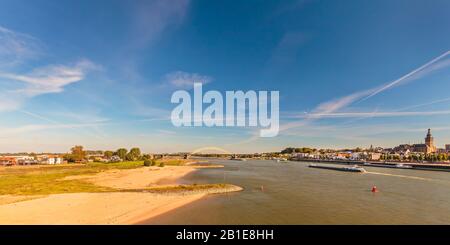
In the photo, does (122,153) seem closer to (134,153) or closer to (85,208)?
(134,153)

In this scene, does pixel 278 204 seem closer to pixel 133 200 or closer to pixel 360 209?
pixel 360 209

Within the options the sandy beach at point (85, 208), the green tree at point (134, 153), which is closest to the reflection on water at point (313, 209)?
the sandy beach at point (85, 208)

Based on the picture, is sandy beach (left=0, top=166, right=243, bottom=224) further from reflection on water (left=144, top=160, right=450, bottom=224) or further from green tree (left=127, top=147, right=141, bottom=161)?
green tree (left=127, top=147, right=141, bottom=161)

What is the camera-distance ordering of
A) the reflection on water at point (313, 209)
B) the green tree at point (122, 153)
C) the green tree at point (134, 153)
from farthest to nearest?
the green tree at point (122, 153) < the green tree at point (134, 153) < the reflection on water at point (313, 209)

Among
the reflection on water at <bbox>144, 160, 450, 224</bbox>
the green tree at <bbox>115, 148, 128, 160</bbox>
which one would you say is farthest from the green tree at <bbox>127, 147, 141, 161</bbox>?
the reflection on water at <bbox>144, 160, 450, 224</bbox>

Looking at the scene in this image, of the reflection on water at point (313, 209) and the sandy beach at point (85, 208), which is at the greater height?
the sandy beach at point (85, 208)

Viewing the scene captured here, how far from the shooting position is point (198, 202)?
1382 inches

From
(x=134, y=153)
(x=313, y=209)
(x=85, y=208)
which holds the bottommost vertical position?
(x=313, y=209)

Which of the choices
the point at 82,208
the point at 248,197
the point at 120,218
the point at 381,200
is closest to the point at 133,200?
the point at 82,208

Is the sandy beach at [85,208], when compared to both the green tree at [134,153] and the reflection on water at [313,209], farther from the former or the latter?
the green tree at [134,153]

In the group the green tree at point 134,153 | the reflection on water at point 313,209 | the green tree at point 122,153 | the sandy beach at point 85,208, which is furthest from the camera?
the green tree at point 122,153

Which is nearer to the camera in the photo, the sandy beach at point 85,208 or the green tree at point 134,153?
the sandy beach at point 85,208

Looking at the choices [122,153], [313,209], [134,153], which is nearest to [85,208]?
[313,209]
